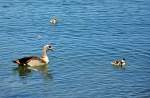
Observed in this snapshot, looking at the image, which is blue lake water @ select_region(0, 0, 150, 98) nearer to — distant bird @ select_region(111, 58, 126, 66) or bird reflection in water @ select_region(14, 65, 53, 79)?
bird reflection in water @ select_region(14, 65, 53, 79)

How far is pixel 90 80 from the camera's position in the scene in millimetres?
35281

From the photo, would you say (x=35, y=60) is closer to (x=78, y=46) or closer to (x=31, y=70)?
(x=31, y=70)

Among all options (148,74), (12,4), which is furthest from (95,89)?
(12,4)

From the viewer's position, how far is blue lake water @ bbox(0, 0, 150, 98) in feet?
111

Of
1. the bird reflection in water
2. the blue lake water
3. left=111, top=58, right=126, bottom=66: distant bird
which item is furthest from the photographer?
left=111, top=58, right=126, bottom=66: distant bird

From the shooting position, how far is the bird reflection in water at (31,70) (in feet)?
121

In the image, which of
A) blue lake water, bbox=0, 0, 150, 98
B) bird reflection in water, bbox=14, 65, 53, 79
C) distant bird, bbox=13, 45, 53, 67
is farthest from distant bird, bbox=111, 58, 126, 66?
distant bird, bbox=13, 45, 53, 67

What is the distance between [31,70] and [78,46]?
16.8ft

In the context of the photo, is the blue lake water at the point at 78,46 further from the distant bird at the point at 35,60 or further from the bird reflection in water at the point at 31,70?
the distant bird at the point at 35,60

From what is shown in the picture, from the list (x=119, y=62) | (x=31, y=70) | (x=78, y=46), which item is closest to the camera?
(x=119, y=62)

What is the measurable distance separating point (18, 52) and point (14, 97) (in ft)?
30.0

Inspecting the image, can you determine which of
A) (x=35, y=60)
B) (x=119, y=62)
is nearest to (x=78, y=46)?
(x=35, y=60)

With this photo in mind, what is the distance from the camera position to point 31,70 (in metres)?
38.4

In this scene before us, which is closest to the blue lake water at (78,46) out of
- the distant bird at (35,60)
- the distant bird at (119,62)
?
the distant bird at (119,62)
